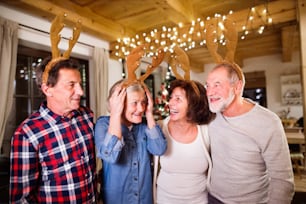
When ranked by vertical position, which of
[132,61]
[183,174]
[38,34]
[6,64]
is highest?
[38,34]

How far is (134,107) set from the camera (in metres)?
1.18

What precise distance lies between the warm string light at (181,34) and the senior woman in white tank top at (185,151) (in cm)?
144

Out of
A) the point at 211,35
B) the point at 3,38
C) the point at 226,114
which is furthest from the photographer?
the point at 3,38

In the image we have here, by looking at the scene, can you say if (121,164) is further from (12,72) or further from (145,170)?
(12,72)

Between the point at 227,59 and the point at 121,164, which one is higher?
the point at 227,59

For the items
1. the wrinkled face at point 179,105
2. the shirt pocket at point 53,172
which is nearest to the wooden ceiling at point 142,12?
the wrinkled face at point 179,105

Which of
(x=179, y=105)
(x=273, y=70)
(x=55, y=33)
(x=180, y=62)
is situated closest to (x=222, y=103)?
(x=179, y=105)

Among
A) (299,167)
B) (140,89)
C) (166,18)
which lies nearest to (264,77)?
(299,167)

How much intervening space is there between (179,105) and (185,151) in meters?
0.27

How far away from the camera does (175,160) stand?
129cm

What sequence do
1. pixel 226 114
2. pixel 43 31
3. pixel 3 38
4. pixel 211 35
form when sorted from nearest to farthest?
pixel 226 114 → pixel 211 35 → pixel 3 38 → pixel 43 31

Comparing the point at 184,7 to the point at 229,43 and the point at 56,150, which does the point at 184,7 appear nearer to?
the point at 229,43

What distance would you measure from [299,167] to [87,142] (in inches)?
123

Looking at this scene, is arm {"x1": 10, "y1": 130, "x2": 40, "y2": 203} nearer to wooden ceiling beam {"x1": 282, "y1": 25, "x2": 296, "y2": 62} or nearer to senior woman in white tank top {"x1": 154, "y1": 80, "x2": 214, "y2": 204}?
senior woman in white tank top {"x1": 154, "y1": 80, "x2": 214, "y2": 204}
